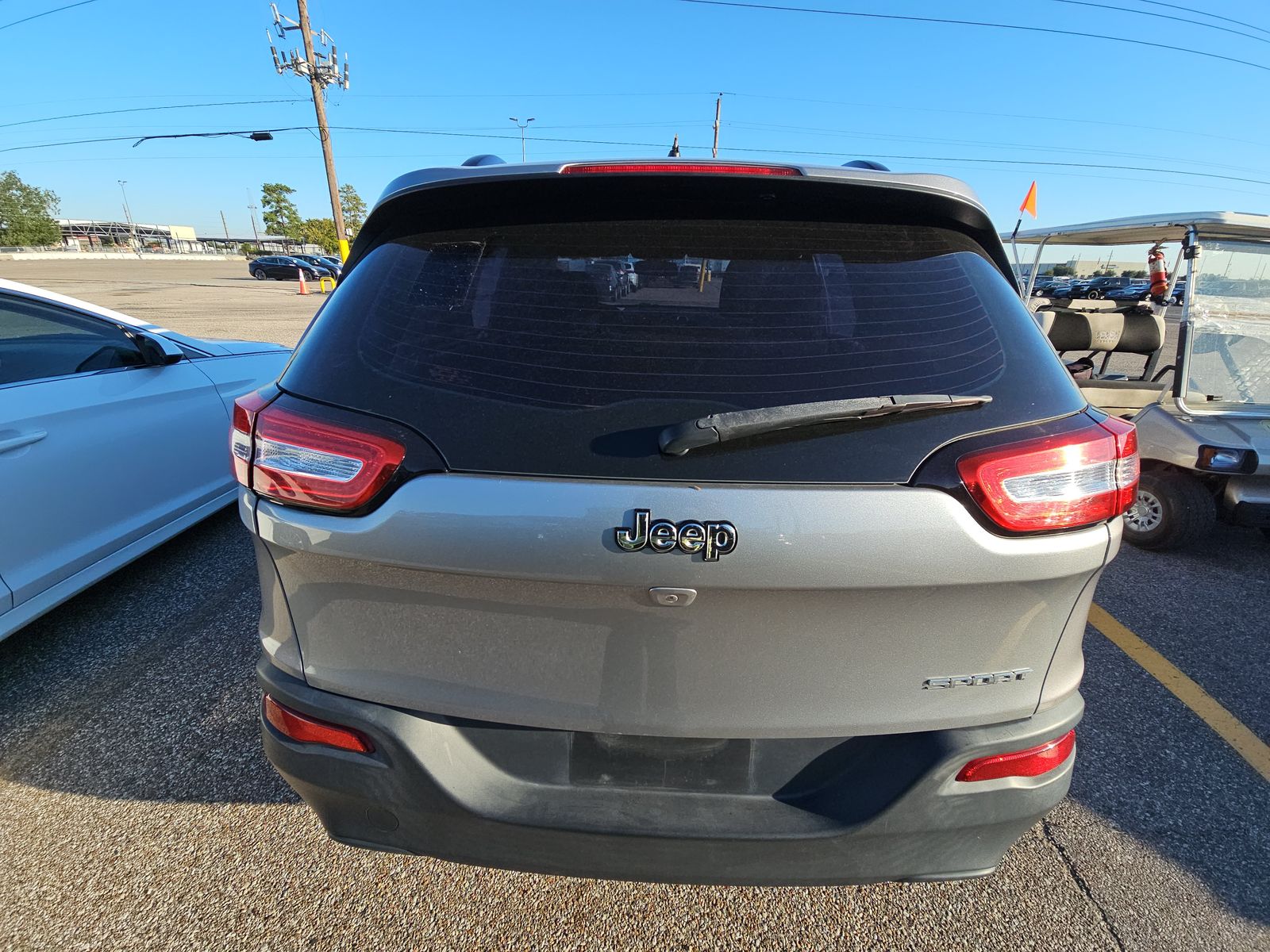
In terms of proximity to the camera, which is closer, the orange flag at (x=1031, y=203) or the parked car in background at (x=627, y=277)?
the parked car in background at (x=627, y=277)

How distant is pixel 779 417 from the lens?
4.05 feet

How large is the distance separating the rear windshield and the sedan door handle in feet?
6.95

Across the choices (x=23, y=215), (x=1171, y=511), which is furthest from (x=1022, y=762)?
(x=23, y=215)

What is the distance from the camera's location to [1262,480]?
12.3 feet

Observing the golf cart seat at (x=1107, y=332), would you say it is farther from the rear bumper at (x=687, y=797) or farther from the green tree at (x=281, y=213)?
the green tree at (x=281, y=213)

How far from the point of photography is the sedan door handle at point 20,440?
2.64 meters

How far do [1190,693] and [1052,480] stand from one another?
7.86 ft

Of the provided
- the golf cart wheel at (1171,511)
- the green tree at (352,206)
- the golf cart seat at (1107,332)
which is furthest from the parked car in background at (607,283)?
the green tree at (352,206)

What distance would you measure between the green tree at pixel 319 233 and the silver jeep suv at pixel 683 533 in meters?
76.2

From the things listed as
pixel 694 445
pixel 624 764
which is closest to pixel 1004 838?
pixel 624 764

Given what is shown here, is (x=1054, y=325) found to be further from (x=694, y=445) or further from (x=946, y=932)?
(x=694, y=445)

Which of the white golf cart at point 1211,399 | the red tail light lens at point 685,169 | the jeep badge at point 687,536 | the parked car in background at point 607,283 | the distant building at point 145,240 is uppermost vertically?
the red tail light lens at point 685,169

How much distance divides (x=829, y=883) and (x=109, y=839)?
2142mm

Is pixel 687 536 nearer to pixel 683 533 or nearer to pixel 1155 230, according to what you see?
pixel 683 533
